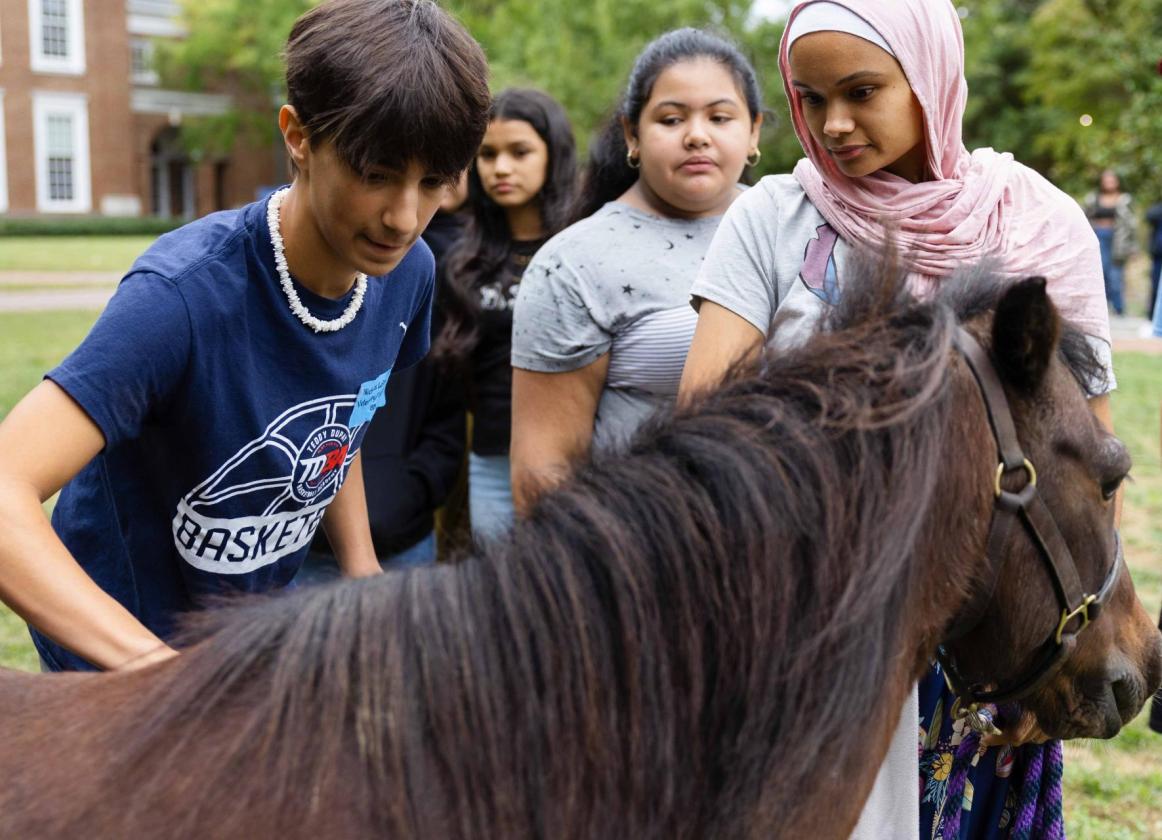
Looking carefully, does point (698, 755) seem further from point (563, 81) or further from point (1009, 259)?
point (563, 81)

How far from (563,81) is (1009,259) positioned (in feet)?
66.6

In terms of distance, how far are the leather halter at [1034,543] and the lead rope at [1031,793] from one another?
2.13 feet

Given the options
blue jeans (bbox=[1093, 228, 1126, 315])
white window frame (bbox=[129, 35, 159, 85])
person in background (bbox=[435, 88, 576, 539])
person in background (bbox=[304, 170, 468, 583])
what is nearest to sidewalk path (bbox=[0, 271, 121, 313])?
person in background (bbox=[435, 88, 576, 539])

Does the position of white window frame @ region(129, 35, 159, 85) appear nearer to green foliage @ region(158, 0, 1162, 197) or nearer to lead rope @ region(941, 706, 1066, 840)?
green foliage @ region(158, 0, 1162, 197)

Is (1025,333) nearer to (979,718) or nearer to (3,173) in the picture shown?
(979,718)

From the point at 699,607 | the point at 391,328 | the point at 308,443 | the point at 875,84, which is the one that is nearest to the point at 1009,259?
the point at 875,84

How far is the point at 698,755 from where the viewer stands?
150 centimetres

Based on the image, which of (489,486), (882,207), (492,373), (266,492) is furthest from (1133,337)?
(266,492)

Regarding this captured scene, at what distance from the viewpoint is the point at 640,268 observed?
3033 mm

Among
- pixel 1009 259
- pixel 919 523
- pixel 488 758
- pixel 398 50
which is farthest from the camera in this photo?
pixel 1009 259

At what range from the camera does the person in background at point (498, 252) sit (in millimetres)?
4164

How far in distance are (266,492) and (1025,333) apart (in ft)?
4.46

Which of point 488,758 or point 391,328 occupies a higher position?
point 391,328

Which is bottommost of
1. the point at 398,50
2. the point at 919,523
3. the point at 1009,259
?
the point at 919,523
